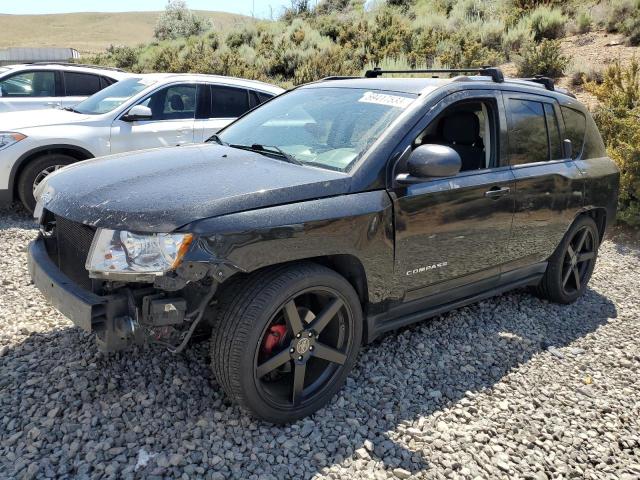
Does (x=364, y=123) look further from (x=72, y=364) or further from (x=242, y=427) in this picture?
(x=72, y=364)

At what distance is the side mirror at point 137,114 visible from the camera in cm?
688

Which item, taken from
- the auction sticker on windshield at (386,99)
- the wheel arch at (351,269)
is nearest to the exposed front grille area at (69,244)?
the wheel arch at (351,269)

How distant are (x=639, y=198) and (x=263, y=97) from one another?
504 centimetres

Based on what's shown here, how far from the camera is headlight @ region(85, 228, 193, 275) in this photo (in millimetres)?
2611

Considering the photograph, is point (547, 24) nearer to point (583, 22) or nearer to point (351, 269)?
point (583, 22)

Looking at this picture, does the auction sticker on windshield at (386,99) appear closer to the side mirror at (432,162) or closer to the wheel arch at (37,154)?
the side mirror at (432,162)

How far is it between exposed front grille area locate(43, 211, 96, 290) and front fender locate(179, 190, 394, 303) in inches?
25.3

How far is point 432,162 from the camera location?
3.22 m

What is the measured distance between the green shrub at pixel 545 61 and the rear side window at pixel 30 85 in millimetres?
9829

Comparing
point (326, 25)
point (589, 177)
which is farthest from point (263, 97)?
point (326, 25)

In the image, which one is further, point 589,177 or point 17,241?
point 17,241

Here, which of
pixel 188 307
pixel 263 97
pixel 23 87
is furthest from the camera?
pixel 23 87

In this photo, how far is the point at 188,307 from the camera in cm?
280

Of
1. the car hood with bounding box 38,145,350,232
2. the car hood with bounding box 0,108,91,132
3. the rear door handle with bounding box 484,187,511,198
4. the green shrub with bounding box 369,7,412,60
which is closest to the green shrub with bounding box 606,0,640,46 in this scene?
the green shrub with bounding box 369,7,412,60
